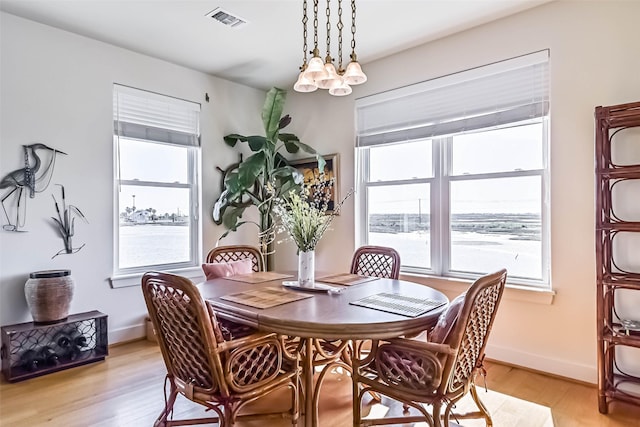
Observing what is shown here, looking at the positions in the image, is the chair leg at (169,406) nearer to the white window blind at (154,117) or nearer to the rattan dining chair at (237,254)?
the rattan dining chair at (237,254)

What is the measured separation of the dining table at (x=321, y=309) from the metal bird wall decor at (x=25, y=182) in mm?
1741

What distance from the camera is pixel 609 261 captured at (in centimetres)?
239

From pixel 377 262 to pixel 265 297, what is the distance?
1249 mm

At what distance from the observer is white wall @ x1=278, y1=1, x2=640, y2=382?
2.56 meters

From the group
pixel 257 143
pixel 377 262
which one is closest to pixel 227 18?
pixel 257 143

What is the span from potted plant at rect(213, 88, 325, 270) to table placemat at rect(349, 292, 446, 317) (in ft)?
6.48

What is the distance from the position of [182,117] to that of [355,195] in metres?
2.04

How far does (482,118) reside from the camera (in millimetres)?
3160

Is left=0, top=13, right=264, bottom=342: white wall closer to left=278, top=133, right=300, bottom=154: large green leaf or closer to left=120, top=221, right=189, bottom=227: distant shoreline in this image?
left=120, top=221, right=189, bottom=227: distant shoreline

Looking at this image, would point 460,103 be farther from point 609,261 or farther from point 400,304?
point 400,304

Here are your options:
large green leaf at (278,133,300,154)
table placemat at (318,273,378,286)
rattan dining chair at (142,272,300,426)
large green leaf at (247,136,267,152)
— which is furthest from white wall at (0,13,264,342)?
table placemat at (318,273,378,286)

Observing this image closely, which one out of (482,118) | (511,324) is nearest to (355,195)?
(482,118)

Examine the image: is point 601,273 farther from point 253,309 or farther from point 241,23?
point 241,23

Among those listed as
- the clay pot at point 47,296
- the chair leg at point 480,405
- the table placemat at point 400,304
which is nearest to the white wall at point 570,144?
the chair leg at point 480,405
